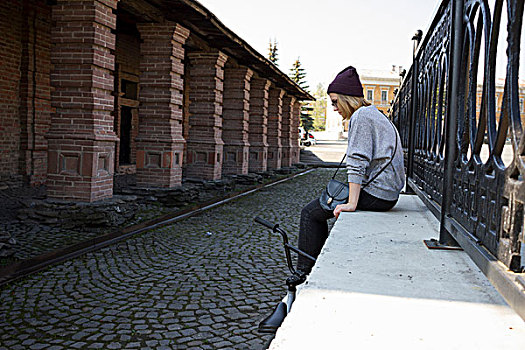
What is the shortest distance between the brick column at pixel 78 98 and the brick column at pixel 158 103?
254 cm

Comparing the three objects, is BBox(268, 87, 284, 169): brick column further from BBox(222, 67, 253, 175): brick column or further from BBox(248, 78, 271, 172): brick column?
BBox(222, 67, 253, 175): brick column

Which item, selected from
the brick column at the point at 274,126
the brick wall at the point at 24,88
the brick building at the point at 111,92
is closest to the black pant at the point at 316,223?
the brick building at the point at 111,92

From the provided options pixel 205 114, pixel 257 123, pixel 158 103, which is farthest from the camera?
pixel 257 123

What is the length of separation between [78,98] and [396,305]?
7.17 m

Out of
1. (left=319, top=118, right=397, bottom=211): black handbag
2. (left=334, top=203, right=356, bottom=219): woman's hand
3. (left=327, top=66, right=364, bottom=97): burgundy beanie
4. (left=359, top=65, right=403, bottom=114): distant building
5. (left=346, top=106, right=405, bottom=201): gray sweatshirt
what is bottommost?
(left=334, top=203, right=356, bottom=219): woman's hand

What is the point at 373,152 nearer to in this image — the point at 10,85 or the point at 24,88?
the point at 10,85

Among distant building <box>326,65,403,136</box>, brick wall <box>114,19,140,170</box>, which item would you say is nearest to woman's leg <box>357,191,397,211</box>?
brick wall <box>114,19,140,170</box>

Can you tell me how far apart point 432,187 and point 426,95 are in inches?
54.7

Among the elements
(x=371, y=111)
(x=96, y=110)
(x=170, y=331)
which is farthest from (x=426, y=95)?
(x=96, y=110)

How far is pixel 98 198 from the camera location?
813cm

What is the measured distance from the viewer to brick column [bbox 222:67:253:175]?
1691cm

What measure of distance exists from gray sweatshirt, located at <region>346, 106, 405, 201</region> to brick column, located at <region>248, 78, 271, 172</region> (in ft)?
51.6

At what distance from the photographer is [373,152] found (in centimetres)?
412

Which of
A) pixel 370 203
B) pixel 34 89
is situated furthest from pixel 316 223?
pixel 34 89
